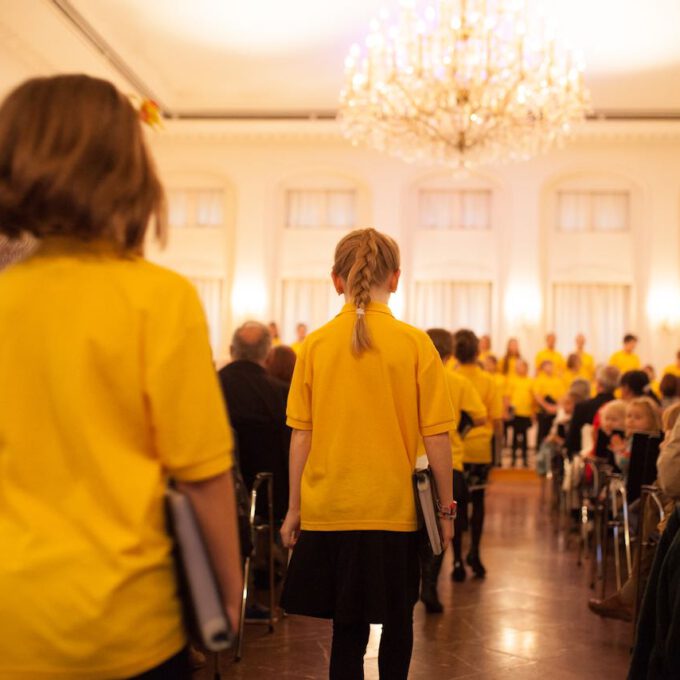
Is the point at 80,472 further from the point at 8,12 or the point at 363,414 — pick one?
the point at 8,12

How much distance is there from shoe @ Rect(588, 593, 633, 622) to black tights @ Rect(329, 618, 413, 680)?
243cm

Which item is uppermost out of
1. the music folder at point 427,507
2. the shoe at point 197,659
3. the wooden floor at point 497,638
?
the music folder at point 427,507

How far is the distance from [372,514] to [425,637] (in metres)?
2.41

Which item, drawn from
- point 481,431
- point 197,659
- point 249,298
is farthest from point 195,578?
point 249,298

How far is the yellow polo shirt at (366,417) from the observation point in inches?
121

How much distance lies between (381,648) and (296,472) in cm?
67

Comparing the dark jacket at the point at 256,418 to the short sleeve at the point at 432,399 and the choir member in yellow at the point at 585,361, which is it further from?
the choir member in yellow at the point at 585,361

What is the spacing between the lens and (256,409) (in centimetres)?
539

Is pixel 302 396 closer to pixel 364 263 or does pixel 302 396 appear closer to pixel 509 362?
pixel 364 263

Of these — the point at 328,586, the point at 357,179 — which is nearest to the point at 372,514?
the point at 328,586

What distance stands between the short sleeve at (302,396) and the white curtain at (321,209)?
1658 centimetres

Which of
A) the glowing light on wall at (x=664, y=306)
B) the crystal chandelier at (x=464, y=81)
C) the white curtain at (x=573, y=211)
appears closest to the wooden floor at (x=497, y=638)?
the crystal chandelier at (x=464, y=81)

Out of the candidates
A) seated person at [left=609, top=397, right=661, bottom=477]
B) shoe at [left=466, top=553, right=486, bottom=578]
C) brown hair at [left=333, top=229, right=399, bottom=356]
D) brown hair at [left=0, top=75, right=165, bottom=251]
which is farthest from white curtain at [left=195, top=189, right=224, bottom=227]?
brown hair at [left=0, top=75, right=165, bottom=251]

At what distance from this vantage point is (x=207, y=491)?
1528mm
